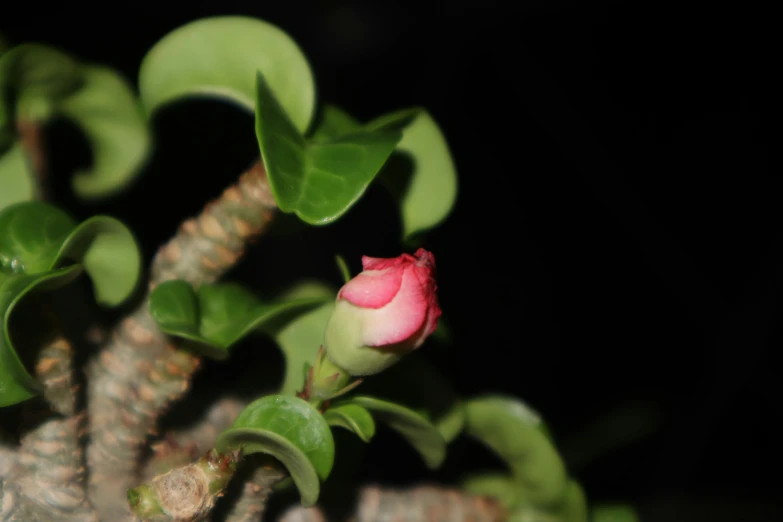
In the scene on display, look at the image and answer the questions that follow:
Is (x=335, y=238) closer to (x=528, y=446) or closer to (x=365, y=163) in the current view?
(x=528, y=446)

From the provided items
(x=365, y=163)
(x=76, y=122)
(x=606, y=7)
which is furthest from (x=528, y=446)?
(x=606, y=7)

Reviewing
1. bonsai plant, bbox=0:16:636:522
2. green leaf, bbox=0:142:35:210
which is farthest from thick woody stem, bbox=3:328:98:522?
green leaf, bbox=0:142:35:210

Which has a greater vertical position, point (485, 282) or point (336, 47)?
point (336, 47)

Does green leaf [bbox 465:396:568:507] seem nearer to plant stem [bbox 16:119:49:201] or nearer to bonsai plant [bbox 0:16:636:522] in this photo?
bonsai plant [bbox 0:16:636:522]

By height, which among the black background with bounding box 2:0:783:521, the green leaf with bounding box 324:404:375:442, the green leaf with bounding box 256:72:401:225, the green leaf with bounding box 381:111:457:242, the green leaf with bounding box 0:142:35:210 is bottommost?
the black background with bounding box 2:0:783:521

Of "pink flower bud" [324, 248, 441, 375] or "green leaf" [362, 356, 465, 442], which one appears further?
"green leaf" [362, 356, 465, 442]

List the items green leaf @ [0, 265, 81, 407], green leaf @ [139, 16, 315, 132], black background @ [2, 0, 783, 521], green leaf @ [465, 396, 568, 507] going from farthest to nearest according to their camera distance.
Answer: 1. black background @ [2, 0, 783, 521]
2. green leaf @ [465, 396, 568, 507]
3. green leaf @ [139, 16, 315, 132]
4. green leaf @ [0, 265, 81, 407]

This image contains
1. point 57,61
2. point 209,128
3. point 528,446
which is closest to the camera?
point 57,61
